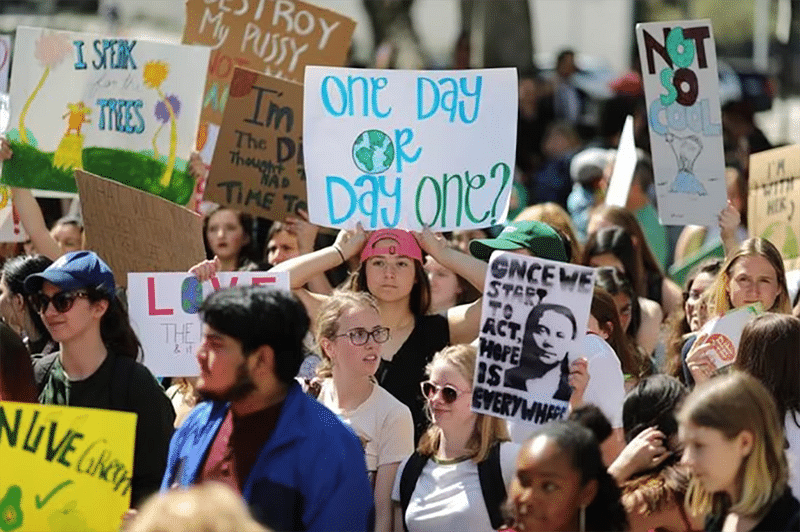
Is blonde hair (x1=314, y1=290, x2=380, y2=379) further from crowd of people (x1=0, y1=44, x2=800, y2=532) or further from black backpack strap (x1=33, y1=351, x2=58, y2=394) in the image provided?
black backpack strap (x1=33, y1=351, x2=58, y2=394)

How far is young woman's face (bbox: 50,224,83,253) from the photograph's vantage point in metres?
8.68

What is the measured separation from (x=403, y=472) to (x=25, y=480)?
3.92 feet

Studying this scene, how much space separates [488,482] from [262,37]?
4.32 metres

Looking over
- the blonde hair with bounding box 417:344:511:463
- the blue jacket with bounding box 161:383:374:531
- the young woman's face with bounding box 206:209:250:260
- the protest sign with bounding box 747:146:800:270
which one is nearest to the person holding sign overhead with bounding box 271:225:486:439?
the blonde hair with bounding box 417:344:511:463

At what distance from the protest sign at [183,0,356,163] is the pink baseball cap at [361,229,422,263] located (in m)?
2.30

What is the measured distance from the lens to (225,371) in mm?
4379

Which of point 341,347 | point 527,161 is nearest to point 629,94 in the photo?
point 527,161

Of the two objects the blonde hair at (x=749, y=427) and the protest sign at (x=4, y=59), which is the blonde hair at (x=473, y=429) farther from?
the protest sign at (x=4, y=59)

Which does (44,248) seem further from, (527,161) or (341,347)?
(527,161)

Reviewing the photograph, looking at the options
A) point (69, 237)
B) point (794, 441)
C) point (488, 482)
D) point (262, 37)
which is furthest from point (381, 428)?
point (262, 37)

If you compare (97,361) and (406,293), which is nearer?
(97,361)

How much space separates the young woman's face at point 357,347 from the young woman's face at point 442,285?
178 cm

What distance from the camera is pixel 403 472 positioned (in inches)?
212

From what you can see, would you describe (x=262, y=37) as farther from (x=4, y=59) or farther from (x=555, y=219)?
(x=555, y=219)
